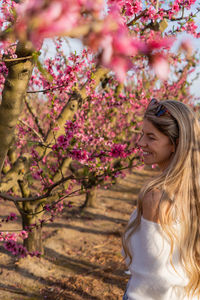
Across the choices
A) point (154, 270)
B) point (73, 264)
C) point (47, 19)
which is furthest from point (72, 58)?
point (73, 264)

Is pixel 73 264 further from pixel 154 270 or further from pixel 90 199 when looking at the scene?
pixel 154 270

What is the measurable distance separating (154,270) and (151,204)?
15.0 inches

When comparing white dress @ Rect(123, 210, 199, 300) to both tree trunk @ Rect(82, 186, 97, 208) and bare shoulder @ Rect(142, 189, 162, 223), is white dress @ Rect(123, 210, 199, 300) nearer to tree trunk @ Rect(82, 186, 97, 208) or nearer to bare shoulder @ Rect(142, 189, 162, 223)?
bare shoulder @ Rect(142, 189, 162, 223)

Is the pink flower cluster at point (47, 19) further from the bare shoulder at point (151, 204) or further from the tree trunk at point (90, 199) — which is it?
the tree trunk at point (90, 199)

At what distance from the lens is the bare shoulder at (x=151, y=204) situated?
1.48 meters

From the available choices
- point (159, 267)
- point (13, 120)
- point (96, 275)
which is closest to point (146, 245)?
point (159, 267)

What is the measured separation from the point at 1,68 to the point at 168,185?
2157 mm

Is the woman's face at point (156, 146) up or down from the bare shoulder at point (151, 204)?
up

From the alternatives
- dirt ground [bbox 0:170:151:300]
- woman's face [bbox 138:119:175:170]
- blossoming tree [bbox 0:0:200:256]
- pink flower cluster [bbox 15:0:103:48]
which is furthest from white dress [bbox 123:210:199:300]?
dirt ground [bbox 0:170:151:300]

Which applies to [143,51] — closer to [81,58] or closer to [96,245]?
[81,58]

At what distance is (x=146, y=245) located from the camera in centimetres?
150

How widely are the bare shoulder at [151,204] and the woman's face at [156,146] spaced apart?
308 mm

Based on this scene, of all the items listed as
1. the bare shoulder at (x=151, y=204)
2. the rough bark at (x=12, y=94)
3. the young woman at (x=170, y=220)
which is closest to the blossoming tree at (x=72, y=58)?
the rough bark at (x=12, y=94)

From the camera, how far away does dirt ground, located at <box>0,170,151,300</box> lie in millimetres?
3998
